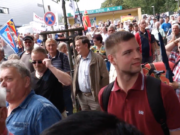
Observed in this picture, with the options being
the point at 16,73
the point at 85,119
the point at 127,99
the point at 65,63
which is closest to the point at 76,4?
the point at 65,63

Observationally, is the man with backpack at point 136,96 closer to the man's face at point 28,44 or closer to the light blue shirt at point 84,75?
the light blue shirt at point 84,75

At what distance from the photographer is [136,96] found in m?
1.75

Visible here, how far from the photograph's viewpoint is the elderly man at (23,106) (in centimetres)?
185

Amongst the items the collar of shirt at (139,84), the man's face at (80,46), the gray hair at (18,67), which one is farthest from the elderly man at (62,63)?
the collar of shirt at (139,84)

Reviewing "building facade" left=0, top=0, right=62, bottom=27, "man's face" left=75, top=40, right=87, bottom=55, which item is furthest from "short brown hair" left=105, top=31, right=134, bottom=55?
"building facade" left=0, top=0, right=62, bottom=27

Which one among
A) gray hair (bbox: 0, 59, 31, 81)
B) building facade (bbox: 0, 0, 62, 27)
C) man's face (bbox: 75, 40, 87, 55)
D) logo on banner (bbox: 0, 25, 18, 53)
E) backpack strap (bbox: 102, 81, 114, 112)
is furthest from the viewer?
building facade (bbox: 0, 0, 62, 27)

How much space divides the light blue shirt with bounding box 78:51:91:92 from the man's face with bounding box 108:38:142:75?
2032mm

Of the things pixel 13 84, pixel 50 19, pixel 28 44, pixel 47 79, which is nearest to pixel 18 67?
pixel 13 84

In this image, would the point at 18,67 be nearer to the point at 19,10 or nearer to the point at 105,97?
the point at 105,97

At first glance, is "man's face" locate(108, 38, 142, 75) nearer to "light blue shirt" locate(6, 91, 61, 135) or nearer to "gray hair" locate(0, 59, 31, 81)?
"light blue shirt" locate(6, 91, 61, 135)

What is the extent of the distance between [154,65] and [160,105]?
122 centimetres

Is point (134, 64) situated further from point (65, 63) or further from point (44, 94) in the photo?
point (65, 63)

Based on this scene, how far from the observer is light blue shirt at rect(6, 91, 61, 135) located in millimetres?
1841

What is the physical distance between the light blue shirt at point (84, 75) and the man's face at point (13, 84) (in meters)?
1.85
